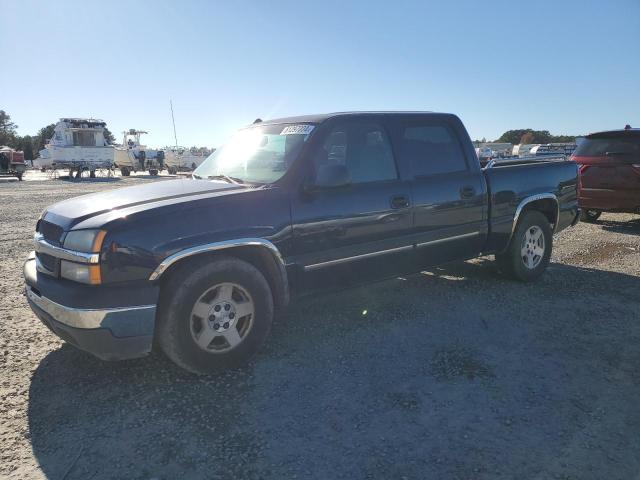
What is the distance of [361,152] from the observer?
13.7 ft

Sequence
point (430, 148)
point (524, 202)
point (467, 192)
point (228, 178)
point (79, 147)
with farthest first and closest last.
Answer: point (79, 147)
point (524, 202)
point (467, 192)
point (430, 148)
point (228, 178)

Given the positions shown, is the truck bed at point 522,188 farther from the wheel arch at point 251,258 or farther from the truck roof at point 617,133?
the truck roof at point 617,133

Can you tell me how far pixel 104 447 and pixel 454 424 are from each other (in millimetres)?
1993

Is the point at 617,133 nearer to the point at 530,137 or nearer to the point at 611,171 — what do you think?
the point at 611,171

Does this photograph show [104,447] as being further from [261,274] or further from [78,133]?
[78,133]

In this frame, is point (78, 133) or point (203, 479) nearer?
point (203, 479)

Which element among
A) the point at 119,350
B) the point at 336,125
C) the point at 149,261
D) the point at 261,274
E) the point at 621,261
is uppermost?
the point at 336,125

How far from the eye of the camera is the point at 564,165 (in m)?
5.88

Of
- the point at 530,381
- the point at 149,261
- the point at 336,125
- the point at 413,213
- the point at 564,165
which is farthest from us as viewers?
the point at 564,165

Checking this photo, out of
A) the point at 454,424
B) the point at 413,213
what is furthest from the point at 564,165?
the point at 454,424

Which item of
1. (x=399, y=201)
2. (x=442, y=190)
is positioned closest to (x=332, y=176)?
(x=399, y=201)

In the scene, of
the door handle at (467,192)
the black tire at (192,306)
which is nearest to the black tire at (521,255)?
the door handle at (467,192)

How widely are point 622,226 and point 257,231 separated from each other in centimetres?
871

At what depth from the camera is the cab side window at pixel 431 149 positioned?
175 inches
